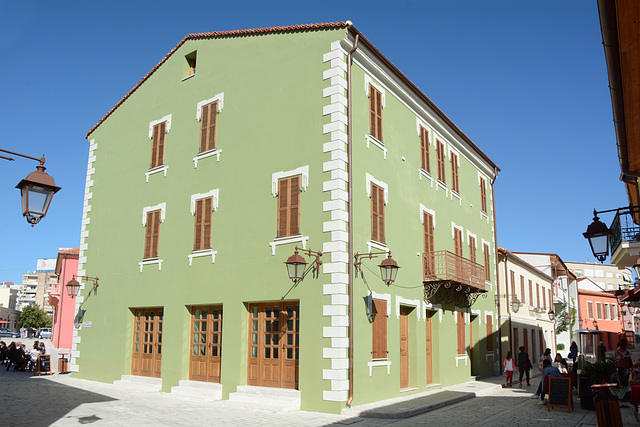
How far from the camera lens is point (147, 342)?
18.4 meters

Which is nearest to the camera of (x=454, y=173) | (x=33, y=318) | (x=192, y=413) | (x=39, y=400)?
(x=192, y=413)

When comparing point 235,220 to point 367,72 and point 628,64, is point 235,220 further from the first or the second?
point 628,64

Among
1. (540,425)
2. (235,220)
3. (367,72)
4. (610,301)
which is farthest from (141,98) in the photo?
(610,301)

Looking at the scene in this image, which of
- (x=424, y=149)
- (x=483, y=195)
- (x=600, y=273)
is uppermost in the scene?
(x=600, y=273)

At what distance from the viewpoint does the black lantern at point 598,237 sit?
8938 millimetres

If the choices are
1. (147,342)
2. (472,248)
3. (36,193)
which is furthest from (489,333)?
(36,193)

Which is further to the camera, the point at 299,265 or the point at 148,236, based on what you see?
the point at 148,236

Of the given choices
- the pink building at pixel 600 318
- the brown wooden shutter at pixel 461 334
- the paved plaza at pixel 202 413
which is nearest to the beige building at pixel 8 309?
the pink building at pixel 600 318

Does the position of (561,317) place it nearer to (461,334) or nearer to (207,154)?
(461,334)

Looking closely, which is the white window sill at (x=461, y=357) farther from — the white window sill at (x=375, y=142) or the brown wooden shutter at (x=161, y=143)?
the brown wooden shutter at (x=161, y=143)

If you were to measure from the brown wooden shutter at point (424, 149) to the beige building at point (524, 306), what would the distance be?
380 inches

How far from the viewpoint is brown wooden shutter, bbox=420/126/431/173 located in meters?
19.4

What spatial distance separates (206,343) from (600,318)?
50.0m

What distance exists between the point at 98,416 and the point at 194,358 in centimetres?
467
